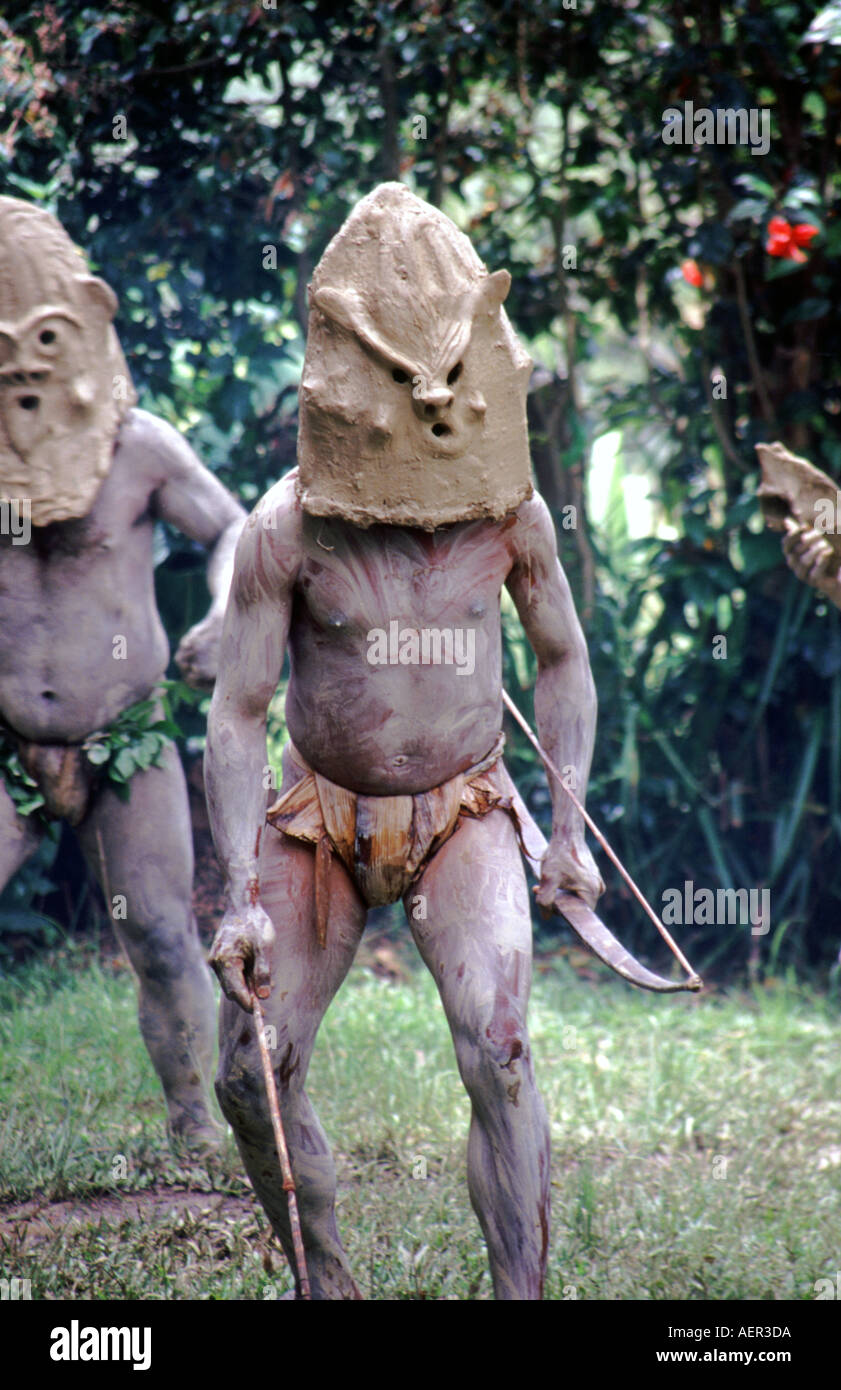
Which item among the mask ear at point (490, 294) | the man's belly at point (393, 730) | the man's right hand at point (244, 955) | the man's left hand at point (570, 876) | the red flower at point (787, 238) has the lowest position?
the man's right hand at point (244, 955)

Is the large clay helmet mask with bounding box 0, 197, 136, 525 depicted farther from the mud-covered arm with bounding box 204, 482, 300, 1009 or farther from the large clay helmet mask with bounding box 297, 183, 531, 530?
the large clay helmet mask with bounding box 297, 183, 531, 530

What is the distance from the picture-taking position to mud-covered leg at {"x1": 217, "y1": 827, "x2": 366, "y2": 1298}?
2539 mm

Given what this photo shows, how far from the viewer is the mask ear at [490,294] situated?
2.41m

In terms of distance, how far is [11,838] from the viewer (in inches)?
130

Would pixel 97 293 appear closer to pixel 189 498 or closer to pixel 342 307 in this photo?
pixel 189 498

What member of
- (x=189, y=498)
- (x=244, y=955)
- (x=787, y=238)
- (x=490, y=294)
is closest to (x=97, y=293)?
(x=189, y=498)

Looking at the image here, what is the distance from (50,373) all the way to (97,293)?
23cm

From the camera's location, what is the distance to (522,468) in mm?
2527

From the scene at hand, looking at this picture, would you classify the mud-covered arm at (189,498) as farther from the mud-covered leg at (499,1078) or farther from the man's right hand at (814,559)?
the man's right hand at (814,559)

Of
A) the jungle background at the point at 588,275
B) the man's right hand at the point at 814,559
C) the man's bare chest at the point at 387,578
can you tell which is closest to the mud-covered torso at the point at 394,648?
the man's bare chest at the point at 387,578

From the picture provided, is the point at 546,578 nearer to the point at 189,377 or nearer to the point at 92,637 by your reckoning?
the point at 92,637

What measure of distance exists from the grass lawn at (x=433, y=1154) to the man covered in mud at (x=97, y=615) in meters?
0.34

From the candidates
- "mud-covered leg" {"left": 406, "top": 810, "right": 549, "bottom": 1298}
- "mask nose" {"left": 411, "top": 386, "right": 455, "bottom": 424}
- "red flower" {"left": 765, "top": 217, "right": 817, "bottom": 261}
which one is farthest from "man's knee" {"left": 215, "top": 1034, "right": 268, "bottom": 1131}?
"red flower" {"left": 765, "top": 217, "right": 817, "bottom": 261}
